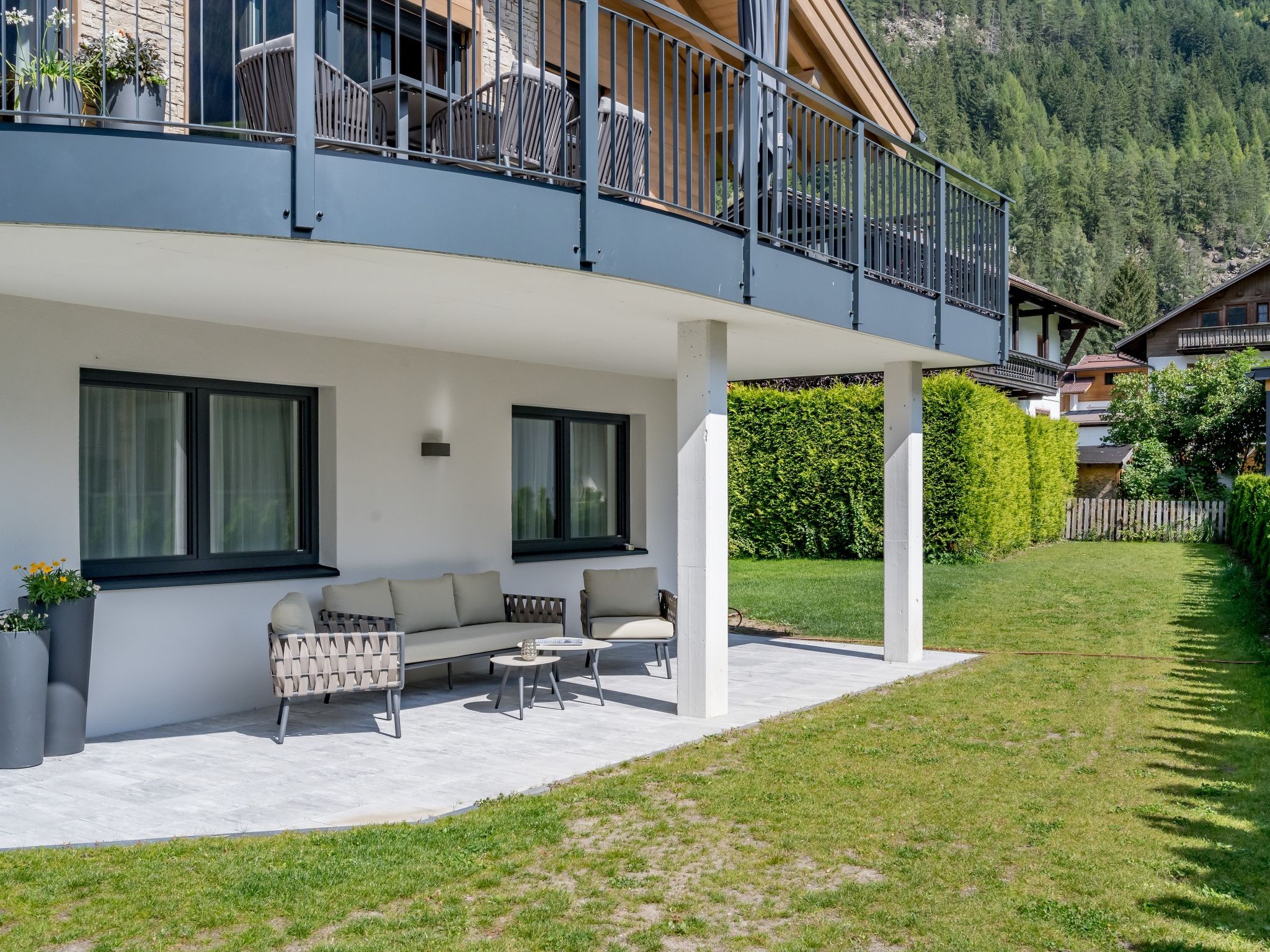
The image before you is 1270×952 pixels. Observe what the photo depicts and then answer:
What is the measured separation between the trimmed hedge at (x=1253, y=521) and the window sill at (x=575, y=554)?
680cm

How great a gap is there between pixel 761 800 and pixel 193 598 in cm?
411

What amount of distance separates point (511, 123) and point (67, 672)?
400cm

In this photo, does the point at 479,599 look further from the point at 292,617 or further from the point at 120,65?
the point at 120,65

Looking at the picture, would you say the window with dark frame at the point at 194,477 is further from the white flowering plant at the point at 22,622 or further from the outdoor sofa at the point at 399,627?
the white flowering plant at the point at 22,622

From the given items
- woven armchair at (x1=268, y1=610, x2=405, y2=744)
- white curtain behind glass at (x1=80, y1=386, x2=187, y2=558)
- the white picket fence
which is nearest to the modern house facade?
white curtain behind glass at (x1=80, y1=386, x2=187, y2=558)

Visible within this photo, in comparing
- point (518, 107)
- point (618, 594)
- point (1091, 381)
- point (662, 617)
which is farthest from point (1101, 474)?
point (1091, 381)

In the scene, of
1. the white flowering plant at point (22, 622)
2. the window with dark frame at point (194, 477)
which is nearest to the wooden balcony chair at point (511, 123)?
the window with dark frame at point (194, 477)

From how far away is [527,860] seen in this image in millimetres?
4695

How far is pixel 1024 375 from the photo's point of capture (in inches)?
1302

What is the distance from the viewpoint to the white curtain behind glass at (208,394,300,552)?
26.3 feet

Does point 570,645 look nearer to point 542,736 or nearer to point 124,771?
point 542,736

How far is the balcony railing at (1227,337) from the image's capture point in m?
42.2

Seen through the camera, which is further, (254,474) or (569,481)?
(569,481)

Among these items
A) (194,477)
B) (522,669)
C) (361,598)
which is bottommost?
(522,669)
